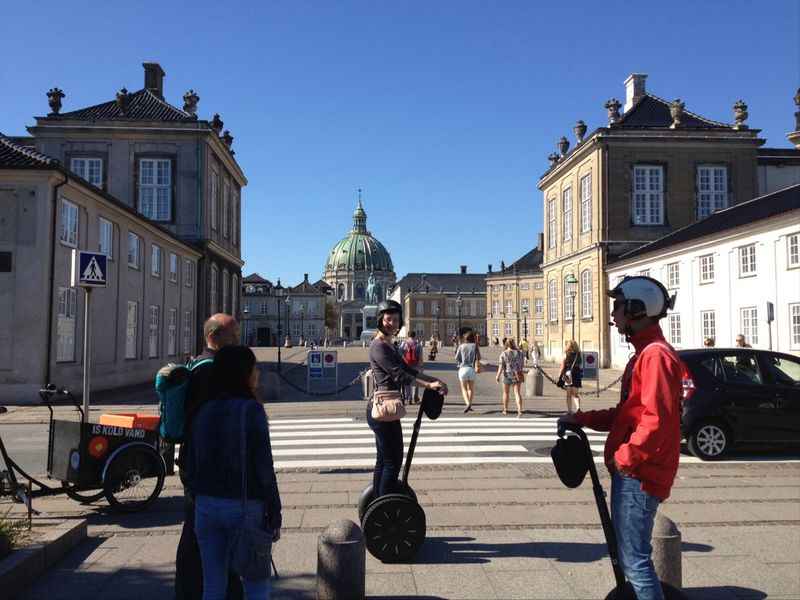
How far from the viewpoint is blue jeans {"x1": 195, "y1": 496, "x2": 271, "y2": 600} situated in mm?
3543

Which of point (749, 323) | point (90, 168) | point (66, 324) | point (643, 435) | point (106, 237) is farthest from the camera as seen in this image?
point (90, 168)

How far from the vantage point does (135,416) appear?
7531mm

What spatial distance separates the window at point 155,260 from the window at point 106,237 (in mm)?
4471

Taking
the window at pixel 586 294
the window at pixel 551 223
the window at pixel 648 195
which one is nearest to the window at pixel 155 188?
the window at pixel 586 294

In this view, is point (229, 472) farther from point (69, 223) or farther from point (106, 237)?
point (106, 237)

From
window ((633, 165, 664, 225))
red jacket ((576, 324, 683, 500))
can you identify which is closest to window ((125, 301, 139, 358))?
red jacket ((576, 324, 683, 500))

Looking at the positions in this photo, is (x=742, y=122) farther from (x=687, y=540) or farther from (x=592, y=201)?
(x=687, y=540)

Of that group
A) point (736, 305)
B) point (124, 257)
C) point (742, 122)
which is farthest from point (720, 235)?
point (124, 257)

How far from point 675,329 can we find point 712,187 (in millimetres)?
11644

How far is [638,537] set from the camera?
345 cm

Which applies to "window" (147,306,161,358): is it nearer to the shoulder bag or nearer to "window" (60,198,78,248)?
"window" (60,198,78,248)

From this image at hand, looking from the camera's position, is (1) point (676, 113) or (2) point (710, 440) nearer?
(2) point (710, 440)

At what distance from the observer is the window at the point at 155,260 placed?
30.3 m

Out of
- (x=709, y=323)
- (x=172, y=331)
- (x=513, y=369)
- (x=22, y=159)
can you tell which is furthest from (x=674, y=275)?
(x=22, y=159)
